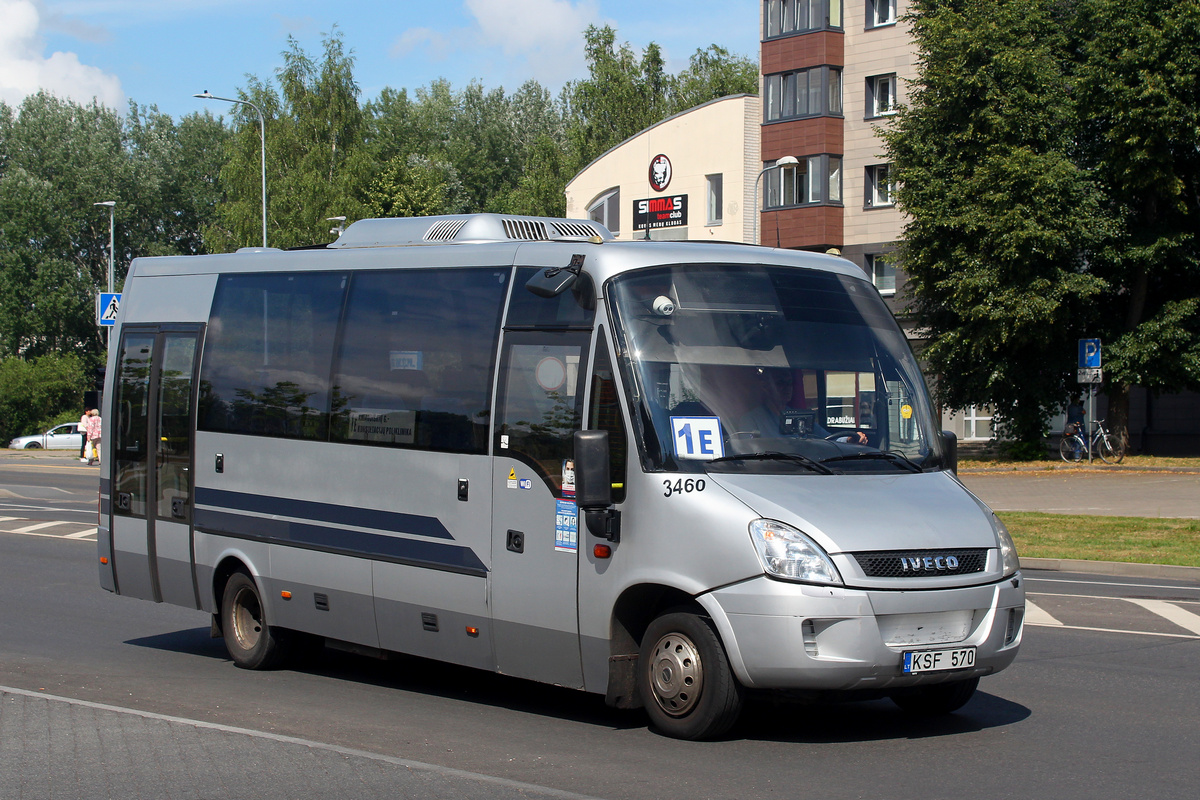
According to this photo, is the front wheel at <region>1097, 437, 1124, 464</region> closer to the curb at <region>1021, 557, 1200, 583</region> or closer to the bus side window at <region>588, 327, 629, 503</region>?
the curb at <region>1021, 557, 1200, 583</region>

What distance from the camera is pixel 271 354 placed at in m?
10.0

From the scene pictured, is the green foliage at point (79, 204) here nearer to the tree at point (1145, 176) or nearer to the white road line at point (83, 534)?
the tree at point (1145, 176)

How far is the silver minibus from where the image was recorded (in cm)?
691

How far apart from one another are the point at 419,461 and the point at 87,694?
2.60 metres

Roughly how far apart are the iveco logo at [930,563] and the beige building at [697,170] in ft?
145

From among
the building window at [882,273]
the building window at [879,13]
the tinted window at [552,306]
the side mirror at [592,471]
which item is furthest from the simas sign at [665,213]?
the side mirror at [592,471]

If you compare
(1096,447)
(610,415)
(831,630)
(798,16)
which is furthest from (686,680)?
(798,16)

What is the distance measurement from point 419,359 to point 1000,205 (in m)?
31.1

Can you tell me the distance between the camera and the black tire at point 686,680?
702 centimetres

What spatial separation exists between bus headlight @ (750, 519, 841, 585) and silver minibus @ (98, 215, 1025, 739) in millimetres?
14

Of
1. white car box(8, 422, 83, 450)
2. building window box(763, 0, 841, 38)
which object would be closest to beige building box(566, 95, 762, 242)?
building window box(763, 0, 841, 38)

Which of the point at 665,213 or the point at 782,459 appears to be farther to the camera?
the point at 665,213

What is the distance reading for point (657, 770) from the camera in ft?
21.7

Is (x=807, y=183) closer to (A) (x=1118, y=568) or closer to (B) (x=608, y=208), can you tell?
(B) (x=608, y=208)
